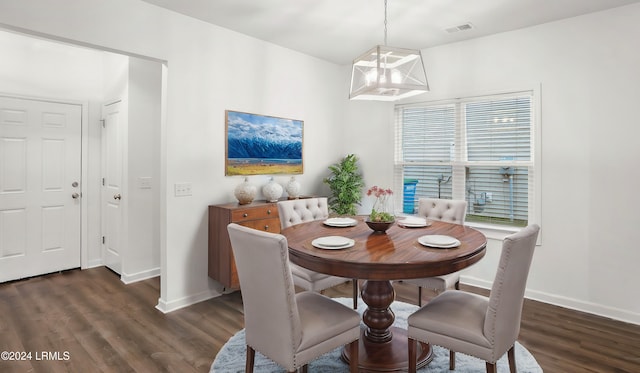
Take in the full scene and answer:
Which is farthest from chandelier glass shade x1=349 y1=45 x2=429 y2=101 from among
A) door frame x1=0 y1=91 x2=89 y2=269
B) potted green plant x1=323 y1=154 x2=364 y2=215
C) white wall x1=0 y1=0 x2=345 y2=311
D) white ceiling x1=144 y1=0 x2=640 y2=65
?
door frame x1=0 y1=91 x2=89 y2=269

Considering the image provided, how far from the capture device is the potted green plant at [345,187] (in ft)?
15.1

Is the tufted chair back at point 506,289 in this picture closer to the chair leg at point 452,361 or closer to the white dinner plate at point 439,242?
the white dinner plate at point 439,242

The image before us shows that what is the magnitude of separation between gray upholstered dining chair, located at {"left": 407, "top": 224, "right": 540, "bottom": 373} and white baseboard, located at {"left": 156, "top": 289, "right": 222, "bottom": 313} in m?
2.35

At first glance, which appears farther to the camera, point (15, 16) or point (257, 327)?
point (15, 16)

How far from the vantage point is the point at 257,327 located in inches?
70.6

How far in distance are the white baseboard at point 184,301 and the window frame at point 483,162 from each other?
8.50ft

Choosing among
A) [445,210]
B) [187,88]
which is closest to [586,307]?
[445,210]

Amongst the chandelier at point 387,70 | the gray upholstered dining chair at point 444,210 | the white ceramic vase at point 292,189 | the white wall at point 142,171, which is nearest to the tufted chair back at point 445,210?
the gray upholstered dining chair at point 444,210

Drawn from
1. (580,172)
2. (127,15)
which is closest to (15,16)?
(127,15)

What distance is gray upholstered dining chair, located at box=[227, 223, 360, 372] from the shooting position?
1637 mm

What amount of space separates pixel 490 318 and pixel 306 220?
1848mm

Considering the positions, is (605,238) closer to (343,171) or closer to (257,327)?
(343,171)

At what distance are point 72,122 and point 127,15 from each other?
7.09 ft

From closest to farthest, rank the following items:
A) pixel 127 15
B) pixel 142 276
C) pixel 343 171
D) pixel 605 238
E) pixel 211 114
→ 1. pixel 127 15
2. pixel 605 238
3. pixel 211 114
4. pixel 142 276
5. pixel 343 171
